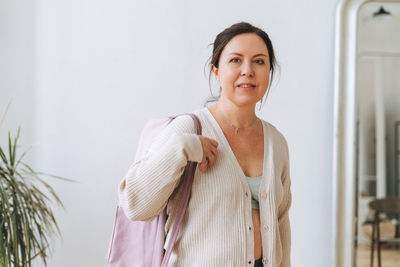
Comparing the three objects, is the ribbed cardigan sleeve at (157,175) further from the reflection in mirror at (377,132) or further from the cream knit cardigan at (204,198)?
the reflection in mirror at (377,132)

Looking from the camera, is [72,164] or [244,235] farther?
[72,164]

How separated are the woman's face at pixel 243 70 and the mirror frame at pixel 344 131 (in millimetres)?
976

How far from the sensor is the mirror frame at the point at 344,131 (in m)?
2.11

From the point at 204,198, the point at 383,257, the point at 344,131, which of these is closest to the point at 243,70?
the point at 204,198

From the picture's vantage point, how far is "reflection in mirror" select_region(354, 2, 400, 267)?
6.68 ft

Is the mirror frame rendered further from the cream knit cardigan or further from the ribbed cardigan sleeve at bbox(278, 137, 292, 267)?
the cream knit cardigan

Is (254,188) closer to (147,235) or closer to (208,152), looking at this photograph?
(208,152)

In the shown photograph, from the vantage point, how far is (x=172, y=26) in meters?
2.42

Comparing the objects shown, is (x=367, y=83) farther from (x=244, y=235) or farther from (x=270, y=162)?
(x=244, y=235)

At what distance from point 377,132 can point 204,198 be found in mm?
1181

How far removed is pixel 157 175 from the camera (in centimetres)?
112

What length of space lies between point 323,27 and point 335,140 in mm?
571

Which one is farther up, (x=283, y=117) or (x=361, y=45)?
(x=361, y=45)

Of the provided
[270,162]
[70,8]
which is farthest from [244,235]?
[70,8]
